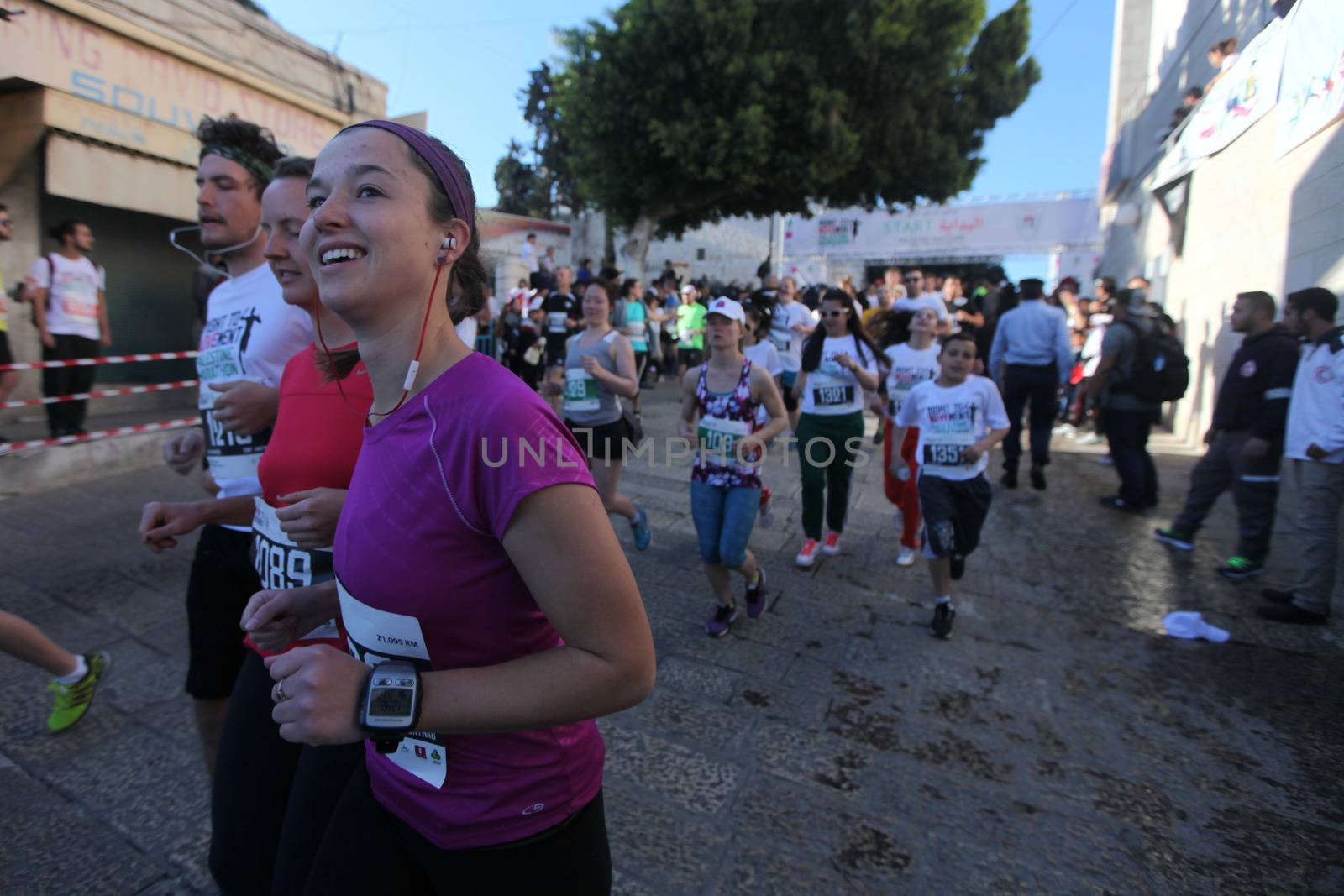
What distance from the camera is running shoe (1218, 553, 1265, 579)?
4926 mm

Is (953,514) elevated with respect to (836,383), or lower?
lower

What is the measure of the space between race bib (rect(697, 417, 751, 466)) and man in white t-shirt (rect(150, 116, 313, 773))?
2326 mm

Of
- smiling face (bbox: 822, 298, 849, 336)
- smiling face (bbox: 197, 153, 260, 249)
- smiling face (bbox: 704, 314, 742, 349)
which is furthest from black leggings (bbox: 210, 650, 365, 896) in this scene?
smiling face (bbox: 822, 298, 849, 336)

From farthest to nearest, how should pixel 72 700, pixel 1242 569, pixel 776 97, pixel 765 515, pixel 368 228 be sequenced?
1. pixel 776 97
2. pixel 765 515
3. pixel 1242 569
4. pixel 72 700
5. pixel 368 228

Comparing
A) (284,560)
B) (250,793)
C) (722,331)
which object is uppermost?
(722,331)

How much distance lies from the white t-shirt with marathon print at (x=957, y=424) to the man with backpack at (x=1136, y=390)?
3351 millimetres

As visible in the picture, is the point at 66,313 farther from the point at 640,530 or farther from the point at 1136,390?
the point at 1136,390

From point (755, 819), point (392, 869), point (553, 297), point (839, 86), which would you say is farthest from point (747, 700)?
point (839, 86)

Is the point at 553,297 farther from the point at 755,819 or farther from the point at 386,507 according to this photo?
the point at 386,507

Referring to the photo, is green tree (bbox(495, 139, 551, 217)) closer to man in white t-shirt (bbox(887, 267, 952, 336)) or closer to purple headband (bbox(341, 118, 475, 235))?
man in white t-shirt (bbox(887, 267, 952, 336))

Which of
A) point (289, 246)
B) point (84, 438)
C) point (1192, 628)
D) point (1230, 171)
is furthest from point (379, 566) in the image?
point (1230, 171)

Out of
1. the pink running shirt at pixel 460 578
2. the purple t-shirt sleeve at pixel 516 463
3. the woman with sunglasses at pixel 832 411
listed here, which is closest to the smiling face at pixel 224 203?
the pink running shirt at pixel 460 578

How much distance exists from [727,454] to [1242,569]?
13.1ft

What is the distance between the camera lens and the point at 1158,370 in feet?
21.0
